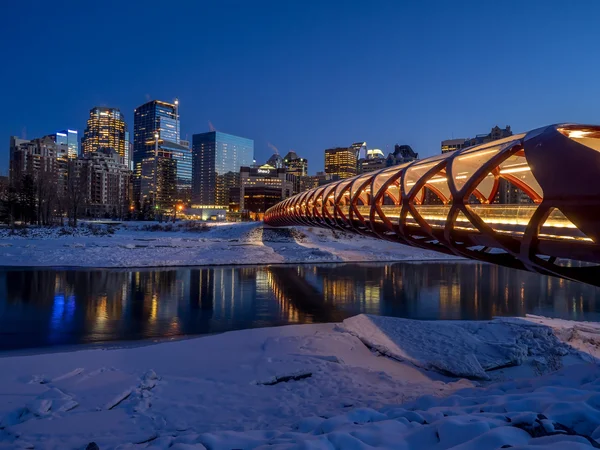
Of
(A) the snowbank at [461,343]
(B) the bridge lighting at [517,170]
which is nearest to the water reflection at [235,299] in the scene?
(A) the snowbank at [461,343]

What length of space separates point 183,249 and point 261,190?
107 metres

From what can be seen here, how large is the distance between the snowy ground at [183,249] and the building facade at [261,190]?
3160 inches

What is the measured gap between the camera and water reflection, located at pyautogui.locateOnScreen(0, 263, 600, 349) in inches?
556

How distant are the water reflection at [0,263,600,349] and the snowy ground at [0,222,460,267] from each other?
141 inches

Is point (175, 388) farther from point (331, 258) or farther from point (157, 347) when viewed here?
point (331, 258)

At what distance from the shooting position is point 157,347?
1091 cm

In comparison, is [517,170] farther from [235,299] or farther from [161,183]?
[161,183]

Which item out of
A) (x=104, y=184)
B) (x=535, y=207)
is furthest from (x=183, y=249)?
(x=104, y=184)

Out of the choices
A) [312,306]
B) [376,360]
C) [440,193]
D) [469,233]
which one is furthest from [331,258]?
[469,233]

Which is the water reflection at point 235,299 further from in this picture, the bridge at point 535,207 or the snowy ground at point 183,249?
the bridge at point 535,207

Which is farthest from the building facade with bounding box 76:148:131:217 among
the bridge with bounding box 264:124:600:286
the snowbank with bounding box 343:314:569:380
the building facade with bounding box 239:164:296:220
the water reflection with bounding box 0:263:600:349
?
the bridge with bounding box 264:124:600:286

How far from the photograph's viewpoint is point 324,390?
7.93m

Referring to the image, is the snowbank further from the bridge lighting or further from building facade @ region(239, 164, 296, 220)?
building facade @ region(239, 164, 296, 220)

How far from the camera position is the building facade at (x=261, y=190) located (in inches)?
5655
